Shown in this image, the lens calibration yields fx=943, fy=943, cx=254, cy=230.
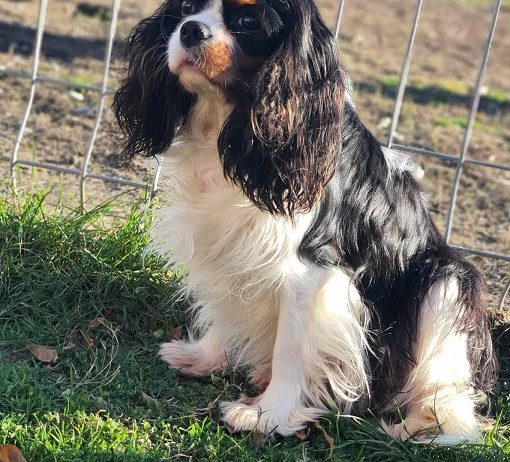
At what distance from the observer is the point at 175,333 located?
4242 millimetres

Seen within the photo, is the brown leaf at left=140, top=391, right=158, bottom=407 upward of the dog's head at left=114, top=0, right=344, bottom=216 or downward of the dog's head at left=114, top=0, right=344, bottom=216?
downward

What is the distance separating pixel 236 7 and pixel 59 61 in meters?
5.00

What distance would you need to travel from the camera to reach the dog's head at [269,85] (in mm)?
3174

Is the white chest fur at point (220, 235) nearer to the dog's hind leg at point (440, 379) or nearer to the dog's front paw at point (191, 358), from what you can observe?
the dog's front paw at point (191, 358)

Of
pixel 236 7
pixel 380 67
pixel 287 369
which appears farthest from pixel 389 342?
pixel 380 67

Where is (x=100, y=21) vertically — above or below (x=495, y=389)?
above

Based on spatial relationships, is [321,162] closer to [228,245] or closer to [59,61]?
[228,245]

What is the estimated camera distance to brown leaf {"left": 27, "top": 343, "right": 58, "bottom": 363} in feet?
12.5

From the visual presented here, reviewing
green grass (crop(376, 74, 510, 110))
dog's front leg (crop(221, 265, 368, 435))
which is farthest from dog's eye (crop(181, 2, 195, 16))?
green grass (crop(376, 74, 510, 110))

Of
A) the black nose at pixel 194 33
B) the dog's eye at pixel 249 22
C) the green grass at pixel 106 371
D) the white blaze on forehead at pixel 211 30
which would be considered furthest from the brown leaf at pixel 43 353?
the dog's eye at pixel 249 22

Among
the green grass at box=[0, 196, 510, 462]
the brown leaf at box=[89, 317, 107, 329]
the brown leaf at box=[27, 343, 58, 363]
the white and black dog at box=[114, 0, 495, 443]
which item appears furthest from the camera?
the brown leaf at box=[89, 317, 107, 329]

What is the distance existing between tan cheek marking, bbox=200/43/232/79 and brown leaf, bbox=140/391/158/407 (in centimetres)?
128

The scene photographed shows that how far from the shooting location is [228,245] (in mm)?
3598

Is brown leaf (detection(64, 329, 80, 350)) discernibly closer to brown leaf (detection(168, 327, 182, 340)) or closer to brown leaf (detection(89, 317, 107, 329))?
brown leaf (detection(89, 317, 107, 329))
